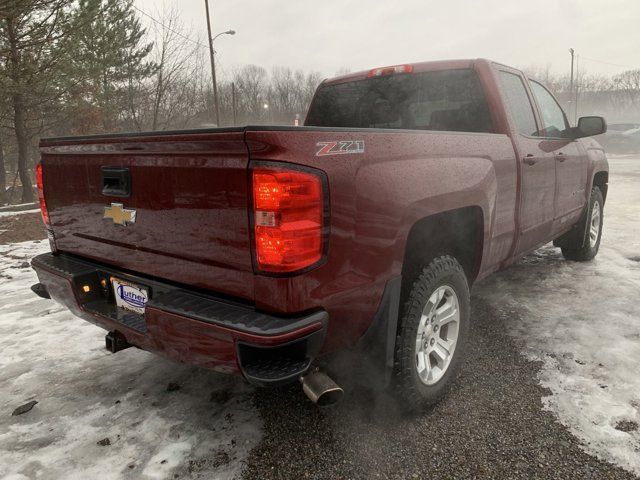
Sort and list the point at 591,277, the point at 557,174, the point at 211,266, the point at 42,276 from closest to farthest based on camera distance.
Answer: the point at 211,266 < the point at 42,276 < the point at 557,174 < the point at 591,277

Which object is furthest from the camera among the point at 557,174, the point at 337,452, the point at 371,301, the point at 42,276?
the point at 557,174

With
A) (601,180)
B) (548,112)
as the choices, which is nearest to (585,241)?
(601,180)

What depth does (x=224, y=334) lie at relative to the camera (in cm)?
166

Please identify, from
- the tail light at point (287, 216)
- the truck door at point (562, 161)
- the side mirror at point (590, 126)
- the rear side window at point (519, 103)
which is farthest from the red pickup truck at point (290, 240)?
the side mirror at point (590, 126)

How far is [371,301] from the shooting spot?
Result: 6.41 ft

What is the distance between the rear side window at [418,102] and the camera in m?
3.20

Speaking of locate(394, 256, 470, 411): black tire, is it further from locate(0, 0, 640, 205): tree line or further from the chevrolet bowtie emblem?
locate(0, 0, 640, 205): tree line

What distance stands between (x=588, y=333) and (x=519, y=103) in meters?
1.80

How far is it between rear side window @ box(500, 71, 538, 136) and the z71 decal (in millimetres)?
1922

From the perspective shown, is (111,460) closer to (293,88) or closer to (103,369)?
(103,369)

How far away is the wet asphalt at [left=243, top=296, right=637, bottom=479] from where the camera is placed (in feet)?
6.50

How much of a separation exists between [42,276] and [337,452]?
1.89 meters

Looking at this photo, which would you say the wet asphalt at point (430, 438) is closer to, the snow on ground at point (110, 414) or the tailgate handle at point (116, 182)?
the snow on ground at point (110, 414)

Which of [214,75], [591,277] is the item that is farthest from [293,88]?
[591,277]
